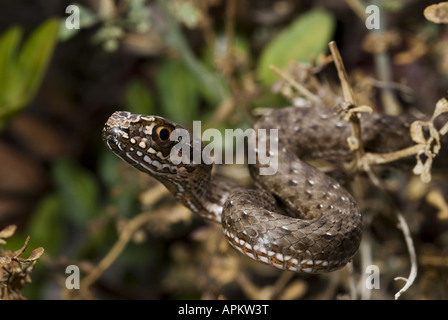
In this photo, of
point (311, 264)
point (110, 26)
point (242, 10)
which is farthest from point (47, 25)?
point (311, 264)

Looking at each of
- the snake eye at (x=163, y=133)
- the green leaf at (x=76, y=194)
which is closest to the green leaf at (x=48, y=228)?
the green leaf at (x=76, y=194)

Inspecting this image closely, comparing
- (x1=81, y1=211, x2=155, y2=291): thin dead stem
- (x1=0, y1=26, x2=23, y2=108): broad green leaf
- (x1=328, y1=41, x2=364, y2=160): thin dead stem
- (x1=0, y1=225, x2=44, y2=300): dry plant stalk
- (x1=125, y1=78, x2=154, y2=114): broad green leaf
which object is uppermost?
(x1=125, y1=78, x2=154, y2=114): broad green leaf

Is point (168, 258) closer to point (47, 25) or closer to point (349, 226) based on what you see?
point (47, 25)

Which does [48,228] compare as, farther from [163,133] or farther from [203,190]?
[163,133]

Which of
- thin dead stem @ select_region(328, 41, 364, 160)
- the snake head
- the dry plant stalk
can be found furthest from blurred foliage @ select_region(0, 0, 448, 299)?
the snake head

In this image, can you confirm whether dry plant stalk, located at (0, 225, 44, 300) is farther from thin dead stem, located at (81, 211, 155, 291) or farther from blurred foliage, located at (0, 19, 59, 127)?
blurred foliage, located at (0, 19, 59, 127)
